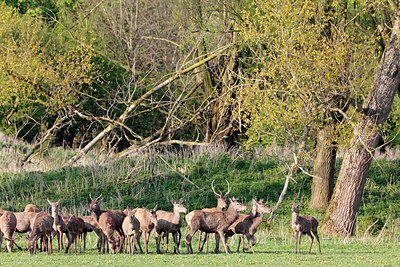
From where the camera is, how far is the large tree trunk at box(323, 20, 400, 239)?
1193 inches

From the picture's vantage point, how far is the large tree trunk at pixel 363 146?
3030 centimetres

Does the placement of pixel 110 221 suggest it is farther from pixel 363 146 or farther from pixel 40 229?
pixel 363 146

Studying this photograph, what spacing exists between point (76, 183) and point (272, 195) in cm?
676

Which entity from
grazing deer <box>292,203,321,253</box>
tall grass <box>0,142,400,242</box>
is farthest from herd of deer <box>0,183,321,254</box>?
tall grass <box>0,142,400,242</box>

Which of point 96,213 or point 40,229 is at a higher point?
point 96,213

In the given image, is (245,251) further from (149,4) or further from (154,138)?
(149,4)

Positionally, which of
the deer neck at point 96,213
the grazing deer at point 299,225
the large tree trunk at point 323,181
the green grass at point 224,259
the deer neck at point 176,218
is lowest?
the green grass at point 224,259

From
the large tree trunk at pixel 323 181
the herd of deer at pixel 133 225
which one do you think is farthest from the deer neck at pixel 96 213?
the large tree trunk at pixel 323 181

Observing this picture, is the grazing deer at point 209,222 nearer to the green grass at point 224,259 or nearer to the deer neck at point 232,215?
the deer neck at point 232,215

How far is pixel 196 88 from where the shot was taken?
43406 millimetres

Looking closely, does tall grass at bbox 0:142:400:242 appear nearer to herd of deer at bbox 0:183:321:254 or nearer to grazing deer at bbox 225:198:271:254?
herd of deer at bbox 0:183:321:254

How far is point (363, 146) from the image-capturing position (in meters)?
30.5

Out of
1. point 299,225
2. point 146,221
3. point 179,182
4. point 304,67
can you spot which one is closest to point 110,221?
point 146,221

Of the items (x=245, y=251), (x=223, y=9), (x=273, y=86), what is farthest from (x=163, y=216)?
(x=223, y=9)
